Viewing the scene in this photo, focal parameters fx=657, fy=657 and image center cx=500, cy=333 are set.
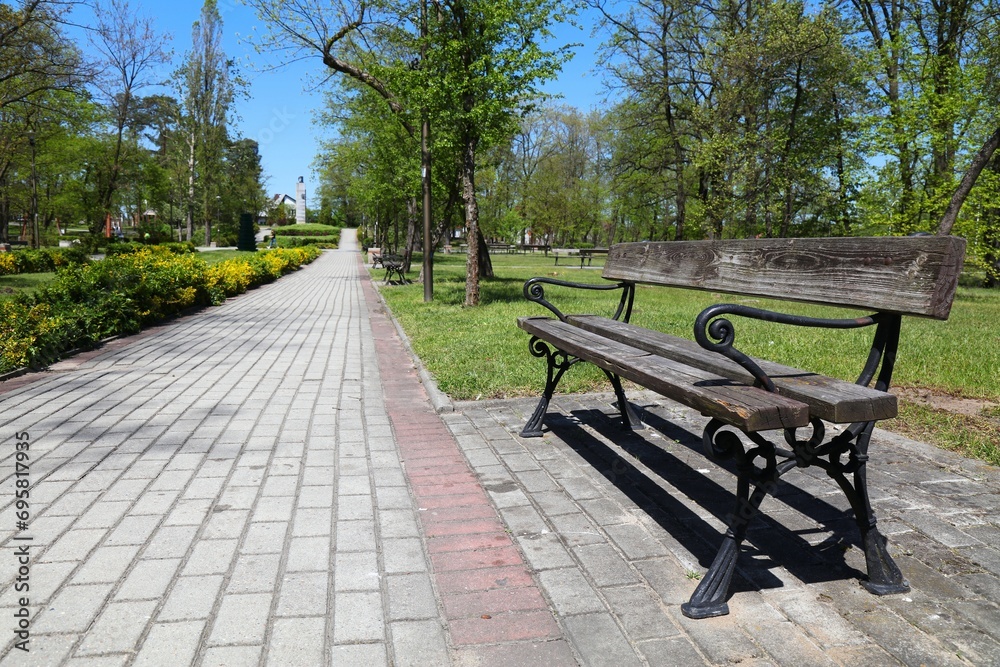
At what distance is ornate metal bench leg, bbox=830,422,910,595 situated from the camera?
2410mm

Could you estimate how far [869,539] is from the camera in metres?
2.48

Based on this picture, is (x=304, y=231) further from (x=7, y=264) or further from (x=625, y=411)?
(x=625, y=411)

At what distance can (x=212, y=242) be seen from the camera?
53.9 meters

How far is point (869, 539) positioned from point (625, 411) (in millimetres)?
2076

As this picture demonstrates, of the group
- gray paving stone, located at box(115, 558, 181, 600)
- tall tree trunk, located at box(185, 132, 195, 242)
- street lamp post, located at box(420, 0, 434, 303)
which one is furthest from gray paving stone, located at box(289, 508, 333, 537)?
tall tree trunk, located at box(185, 132, 195, 242)

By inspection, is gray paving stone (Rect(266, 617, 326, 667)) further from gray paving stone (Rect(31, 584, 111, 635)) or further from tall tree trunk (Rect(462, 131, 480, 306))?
tall tree trunk (Rect(462, 131, 480, 306))

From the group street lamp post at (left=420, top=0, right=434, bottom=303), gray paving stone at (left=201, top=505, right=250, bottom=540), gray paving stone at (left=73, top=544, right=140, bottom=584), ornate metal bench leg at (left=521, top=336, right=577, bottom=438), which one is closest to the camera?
gray paving stone at (left=73, top=544, right=140, bottom=584)

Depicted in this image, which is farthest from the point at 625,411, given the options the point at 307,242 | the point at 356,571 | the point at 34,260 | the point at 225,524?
the point at 307,242

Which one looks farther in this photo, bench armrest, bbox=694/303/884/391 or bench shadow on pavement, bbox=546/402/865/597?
bench shadow on pavement, bbox=546/402/865/597

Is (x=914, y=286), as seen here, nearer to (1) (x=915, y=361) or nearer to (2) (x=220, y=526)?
(2) (x=220, y=526)

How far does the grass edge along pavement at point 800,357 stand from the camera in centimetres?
465

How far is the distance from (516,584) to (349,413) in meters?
2.88

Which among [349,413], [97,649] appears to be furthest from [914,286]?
[349,413]

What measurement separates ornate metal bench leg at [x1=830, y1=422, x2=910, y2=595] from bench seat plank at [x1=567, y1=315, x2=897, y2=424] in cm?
24
